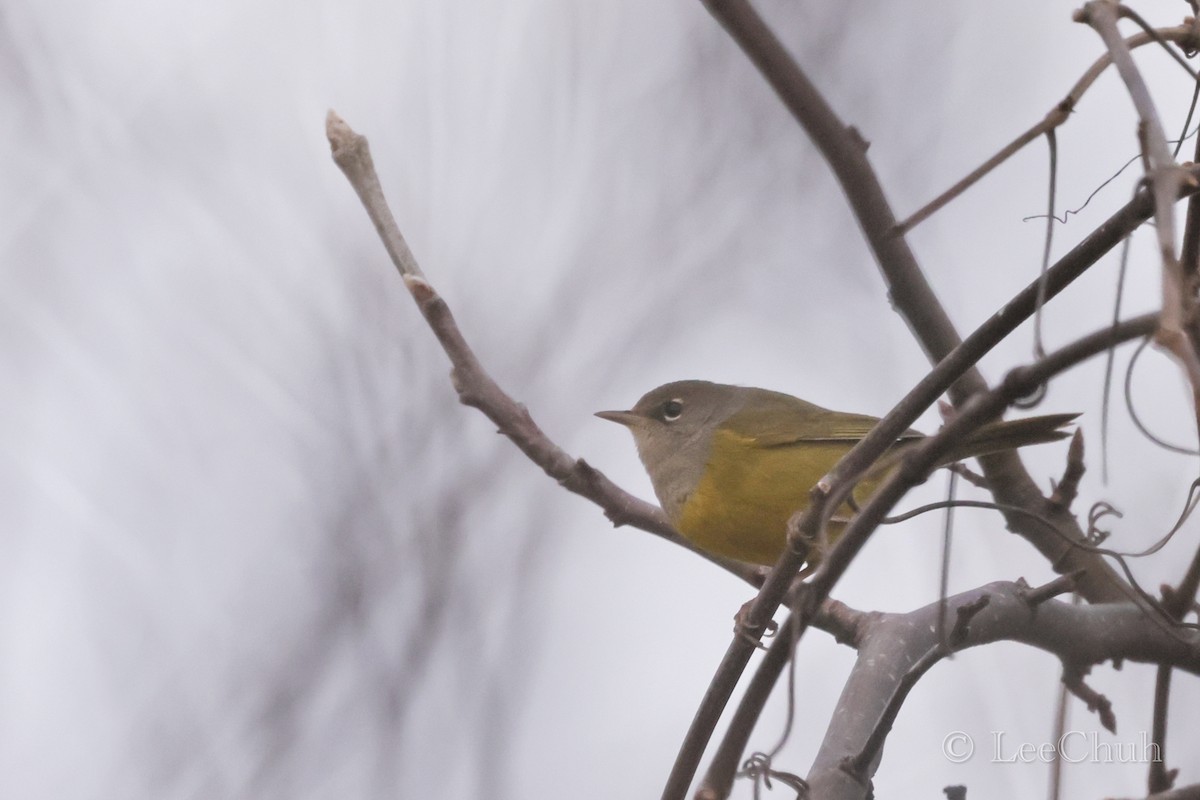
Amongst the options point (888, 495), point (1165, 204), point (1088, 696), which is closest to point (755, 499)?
point (1088, 696)

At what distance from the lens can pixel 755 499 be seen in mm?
4297

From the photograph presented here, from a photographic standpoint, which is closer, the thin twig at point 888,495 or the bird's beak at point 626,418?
the thin twig at point 888,495

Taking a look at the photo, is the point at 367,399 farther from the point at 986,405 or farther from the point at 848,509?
the point at 986,405

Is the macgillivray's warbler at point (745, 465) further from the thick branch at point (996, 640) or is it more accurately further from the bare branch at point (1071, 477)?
the thick branch at point (996, 640)

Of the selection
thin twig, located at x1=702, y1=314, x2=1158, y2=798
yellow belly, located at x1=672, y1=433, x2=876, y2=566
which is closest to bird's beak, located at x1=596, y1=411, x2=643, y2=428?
yellow belly, located at x1=672, y1=433, x2=876, y2=566

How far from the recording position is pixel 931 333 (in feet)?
10.2

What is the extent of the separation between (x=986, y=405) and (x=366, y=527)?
2.59 m

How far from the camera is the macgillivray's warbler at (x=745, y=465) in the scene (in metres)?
4.23

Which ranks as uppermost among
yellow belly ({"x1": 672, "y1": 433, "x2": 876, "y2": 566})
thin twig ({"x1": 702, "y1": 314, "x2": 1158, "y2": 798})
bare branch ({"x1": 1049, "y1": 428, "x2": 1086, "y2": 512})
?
yellow belly ({"x1": 672, "y1": 433, "x2": 876, "y2": 566})

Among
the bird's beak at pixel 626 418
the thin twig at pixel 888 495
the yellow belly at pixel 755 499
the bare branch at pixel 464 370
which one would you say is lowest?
the thin twig at pixel 888 495

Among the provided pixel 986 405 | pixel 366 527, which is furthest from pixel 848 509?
pixel 986 405

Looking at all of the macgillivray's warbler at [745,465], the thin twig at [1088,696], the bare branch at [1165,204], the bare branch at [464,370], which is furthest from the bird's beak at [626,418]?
the bare branch at [1165,204]

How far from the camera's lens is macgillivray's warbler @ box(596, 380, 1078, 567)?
13.9ft

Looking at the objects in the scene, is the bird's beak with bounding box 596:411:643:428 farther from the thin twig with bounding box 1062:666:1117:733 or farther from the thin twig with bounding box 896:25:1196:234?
the thin twig with bounding box 896:25:1196:234
